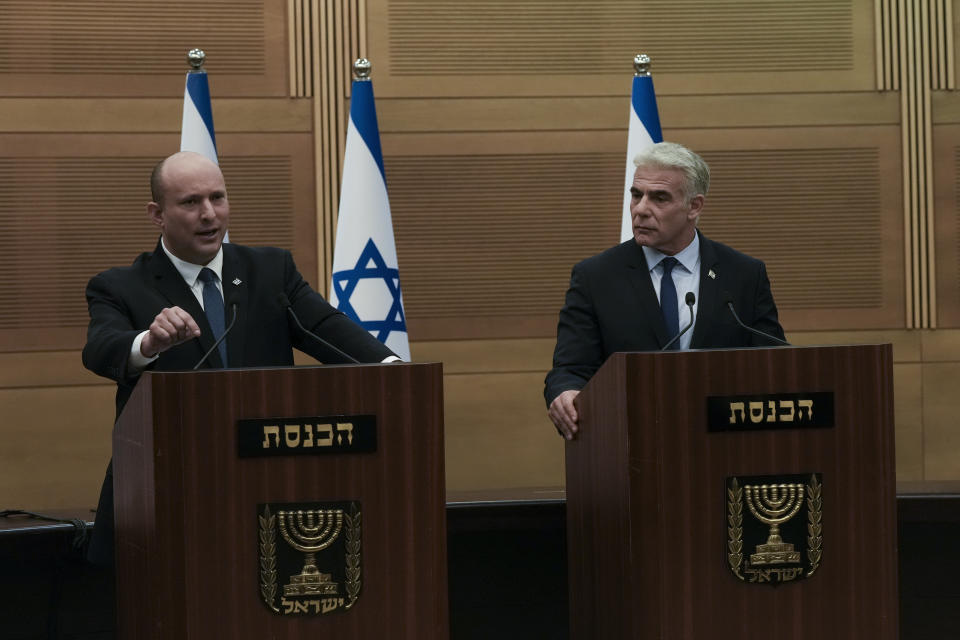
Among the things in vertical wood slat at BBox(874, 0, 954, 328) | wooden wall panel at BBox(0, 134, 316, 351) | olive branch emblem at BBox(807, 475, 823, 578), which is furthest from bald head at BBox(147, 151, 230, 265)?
vertical wood slat at BBox(874, 0, 954, 328)

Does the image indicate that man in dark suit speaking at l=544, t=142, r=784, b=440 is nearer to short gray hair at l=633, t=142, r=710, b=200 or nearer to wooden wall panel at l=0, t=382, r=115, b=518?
short gray hair at l=633, t=142, r=710, b=200

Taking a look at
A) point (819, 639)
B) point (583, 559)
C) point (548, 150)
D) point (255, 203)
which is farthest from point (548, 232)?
point (819, 639)

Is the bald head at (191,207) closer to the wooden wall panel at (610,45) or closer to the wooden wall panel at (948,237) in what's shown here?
the wooden wall panel at (610,45)

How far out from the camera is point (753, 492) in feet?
7.31

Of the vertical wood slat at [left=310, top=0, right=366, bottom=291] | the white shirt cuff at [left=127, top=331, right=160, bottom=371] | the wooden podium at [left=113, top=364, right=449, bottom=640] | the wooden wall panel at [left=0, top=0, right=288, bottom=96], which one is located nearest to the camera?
the wooden podium at [left=113, top=364, right=449, bottom=640]

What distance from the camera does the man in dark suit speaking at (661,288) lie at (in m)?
2.79

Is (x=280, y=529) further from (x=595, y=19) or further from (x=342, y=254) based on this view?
(x=595, y=19)

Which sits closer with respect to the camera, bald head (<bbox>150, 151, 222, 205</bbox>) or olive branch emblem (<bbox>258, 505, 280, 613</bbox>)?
olive branch emblem (<bbox>258, 505, 280, 613</bbox>)

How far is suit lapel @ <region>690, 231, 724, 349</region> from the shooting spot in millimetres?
2771

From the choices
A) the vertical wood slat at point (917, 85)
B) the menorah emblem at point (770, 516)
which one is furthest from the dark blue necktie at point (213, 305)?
the vertical wood slat at point (917, 85)

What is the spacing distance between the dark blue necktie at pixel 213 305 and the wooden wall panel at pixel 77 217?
2.61 meters

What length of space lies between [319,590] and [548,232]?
353 centimetres

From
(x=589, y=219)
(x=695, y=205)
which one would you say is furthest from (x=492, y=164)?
(x=695, y=205)

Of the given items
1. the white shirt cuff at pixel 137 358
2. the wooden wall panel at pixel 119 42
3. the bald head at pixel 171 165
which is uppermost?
the wooden wall panel at pixel 119 42
